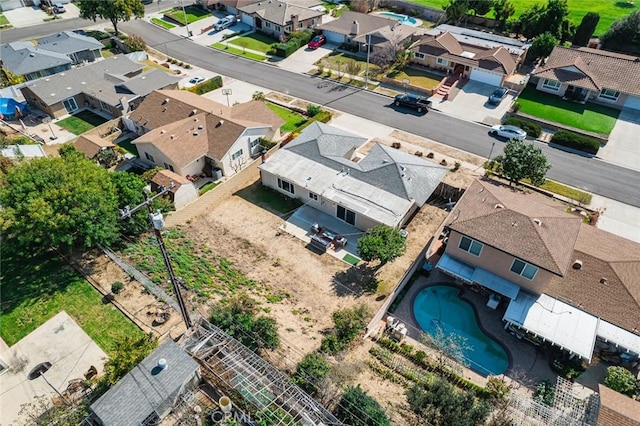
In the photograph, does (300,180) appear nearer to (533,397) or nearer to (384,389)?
(384,389)

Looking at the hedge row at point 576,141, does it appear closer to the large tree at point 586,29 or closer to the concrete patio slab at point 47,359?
the large tree at point 586,29

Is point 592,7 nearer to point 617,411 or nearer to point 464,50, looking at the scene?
point 464,50

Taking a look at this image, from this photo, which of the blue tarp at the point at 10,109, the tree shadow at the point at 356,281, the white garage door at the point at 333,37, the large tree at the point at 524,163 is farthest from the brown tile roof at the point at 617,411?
the blue tarp at the point at 10,109

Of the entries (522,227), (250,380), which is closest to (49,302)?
(250,380)

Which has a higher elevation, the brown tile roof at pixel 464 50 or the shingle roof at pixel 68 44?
the brown tile roof at pixel 464 50

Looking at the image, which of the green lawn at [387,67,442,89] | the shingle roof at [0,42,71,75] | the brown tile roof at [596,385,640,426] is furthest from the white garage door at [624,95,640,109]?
the shingle roof at [0,42,71,75]

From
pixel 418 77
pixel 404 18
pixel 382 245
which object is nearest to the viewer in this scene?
pixel 382 245
